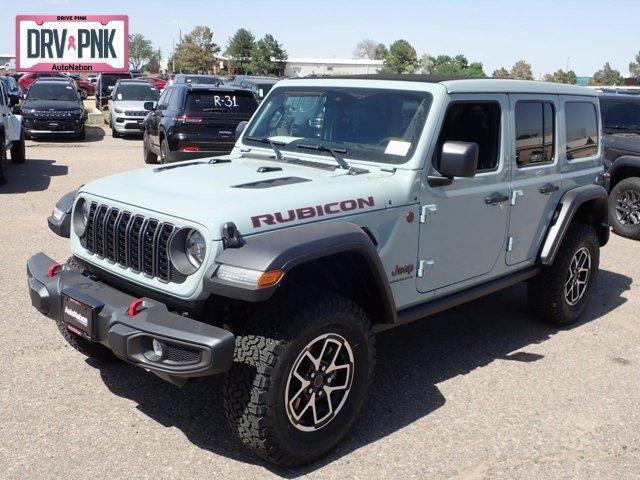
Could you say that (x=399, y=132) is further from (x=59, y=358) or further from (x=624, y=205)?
(x=624, y=205)

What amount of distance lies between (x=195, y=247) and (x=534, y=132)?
2.80m

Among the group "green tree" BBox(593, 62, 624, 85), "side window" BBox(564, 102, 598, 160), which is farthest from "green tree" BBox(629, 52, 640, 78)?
"side window" BBox(564, 102, 598, 160)

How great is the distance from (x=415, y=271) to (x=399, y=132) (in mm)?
831

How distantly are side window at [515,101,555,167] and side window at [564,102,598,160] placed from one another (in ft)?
0.98

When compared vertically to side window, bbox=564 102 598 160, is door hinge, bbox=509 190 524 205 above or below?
below

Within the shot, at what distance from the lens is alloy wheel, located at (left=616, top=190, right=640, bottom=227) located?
30.5 ft

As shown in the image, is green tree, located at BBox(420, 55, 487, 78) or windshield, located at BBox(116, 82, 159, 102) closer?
windshield, located at BBox(116, 82, 159, 102)

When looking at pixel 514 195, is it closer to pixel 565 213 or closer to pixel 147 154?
pixel 565 213

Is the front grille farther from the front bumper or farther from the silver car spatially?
the silver car

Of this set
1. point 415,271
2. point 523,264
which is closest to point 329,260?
point 415,271

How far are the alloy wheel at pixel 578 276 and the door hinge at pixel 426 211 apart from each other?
1.93m

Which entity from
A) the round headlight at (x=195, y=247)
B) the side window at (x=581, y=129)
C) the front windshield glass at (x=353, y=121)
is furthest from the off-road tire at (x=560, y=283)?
the round headlight at (x=195, y=247)

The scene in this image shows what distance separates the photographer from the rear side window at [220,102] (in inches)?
464

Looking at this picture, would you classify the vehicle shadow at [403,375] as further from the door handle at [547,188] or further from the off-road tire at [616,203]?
the off-road tire at [616,203]
